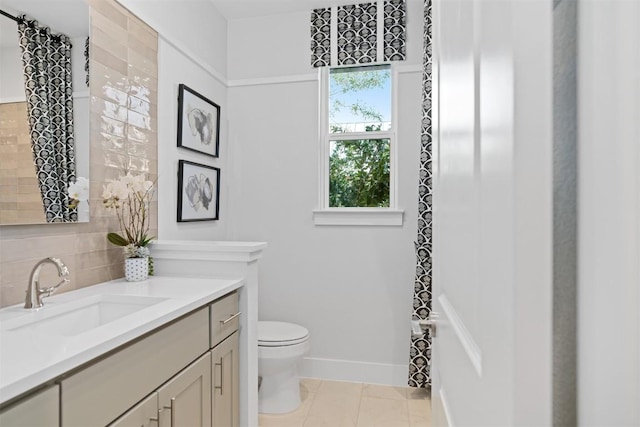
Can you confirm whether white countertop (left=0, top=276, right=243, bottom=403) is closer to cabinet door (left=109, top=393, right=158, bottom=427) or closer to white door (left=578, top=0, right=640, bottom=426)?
cabinet door (left=109, top=393, right=158, bottom=427)

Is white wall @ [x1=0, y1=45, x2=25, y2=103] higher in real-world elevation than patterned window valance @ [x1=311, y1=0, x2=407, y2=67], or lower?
lower

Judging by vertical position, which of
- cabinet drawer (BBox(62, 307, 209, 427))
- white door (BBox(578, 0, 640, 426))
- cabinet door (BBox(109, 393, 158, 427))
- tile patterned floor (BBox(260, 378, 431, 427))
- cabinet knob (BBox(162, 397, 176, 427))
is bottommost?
tile patterned floor (BBox(260, 378, 431, 427))

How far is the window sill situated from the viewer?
9.05 feet

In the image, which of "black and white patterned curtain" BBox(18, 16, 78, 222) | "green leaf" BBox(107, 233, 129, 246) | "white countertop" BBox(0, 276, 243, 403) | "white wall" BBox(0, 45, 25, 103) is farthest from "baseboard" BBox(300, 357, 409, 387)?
"white wall" BBox(0, 45, 25, 103)

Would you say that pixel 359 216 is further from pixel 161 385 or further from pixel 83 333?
pixel 83 333

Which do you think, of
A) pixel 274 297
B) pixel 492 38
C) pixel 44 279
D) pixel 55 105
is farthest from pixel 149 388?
pixel 274 297

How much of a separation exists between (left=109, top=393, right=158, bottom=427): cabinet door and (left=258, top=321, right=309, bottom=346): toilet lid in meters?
1.12

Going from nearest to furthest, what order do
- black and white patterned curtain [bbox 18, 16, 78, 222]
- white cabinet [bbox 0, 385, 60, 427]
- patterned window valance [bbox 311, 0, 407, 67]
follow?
white cabinet [bbox 0, 385, 60, 427] < black and white patterned curtain [bbox 18, 16, 78, 222] < patterned window valance [bbox 311, 0, 407, 67]

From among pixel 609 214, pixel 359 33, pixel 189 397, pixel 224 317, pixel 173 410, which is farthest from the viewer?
pixel 359 33

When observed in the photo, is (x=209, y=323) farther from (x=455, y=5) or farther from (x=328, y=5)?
(x=328, y=5)

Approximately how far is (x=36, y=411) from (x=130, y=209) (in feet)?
3.99

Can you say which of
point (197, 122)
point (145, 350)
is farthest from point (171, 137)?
point (145, 350)

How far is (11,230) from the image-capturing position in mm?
1362

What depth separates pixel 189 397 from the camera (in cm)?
139
